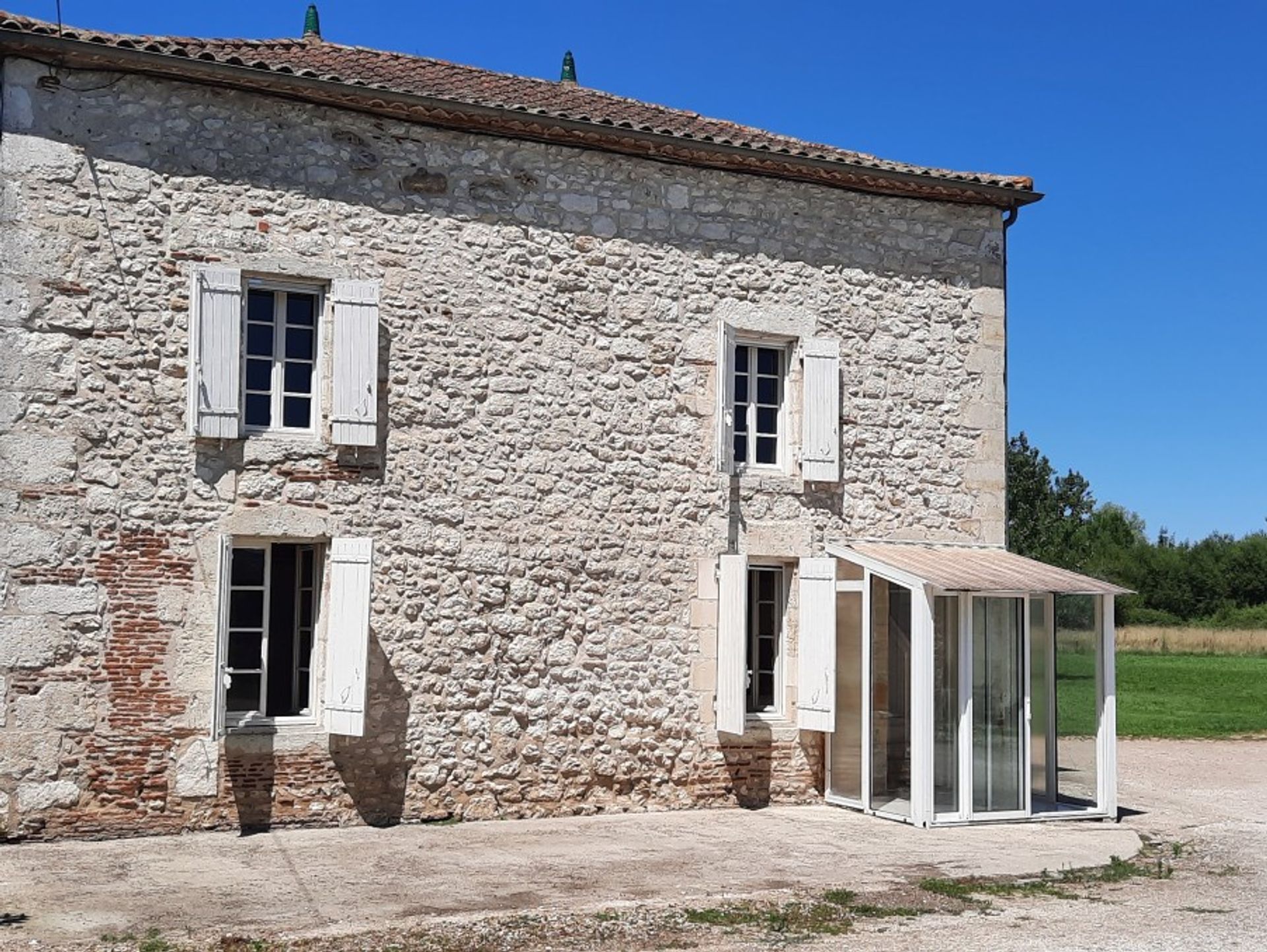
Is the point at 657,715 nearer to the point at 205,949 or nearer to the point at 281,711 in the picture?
the point at 281,711

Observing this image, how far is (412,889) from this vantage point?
25.4ft

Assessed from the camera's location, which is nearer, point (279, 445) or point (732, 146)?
point (279, 445)

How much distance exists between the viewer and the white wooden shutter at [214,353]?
9578 millimetres

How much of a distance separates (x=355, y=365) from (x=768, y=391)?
365cm

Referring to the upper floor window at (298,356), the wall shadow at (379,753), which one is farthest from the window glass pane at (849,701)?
the upper floor window at (298,356)

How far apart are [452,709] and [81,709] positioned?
2.58 metres

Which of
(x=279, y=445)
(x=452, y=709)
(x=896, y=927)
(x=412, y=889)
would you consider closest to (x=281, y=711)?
(x=452, y=709)

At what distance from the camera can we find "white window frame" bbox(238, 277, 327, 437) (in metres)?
9.95

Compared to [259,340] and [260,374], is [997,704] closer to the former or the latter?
[260,374]

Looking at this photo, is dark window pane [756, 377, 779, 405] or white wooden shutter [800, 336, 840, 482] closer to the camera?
white wooden shutter [800, 336, 840, 482]

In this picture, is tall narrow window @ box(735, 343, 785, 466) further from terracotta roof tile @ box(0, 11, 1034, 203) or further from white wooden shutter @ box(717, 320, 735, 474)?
terracotta roof tile @ box(0, 11, 1034, 203)

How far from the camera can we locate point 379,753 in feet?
32.9

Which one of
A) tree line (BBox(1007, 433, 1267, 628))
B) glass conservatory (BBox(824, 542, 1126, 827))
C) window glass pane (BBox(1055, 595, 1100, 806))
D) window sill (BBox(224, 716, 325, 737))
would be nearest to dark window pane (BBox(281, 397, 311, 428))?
window sill (BBox(224, 716, 325, 737))

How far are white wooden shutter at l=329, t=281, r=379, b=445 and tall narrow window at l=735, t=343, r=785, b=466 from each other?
317 centimetres
